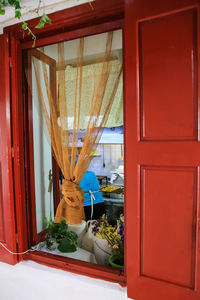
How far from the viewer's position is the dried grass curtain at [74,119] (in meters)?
1.59

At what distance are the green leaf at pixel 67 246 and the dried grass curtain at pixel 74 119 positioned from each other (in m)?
0.20

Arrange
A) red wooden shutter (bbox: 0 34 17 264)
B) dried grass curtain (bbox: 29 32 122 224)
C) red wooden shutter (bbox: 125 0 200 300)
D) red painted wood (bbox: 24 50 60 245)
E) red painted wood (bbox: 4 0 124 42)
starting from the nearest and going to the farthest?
red wooden shutter (bbox: 125 0 200 300)
red painted wood (bbox: 4 0 124 42)
dried grass curtain (bbox: 29 32 122 224)
red wooden shutter (bbox: 0 34 17 264)
red painted wood (bbox: 24 50 60 245)

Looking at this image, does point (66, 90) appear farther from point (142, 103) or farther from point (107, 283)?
point (107, 283)

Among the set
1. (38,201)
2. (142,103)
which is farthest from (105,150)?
(142,103)

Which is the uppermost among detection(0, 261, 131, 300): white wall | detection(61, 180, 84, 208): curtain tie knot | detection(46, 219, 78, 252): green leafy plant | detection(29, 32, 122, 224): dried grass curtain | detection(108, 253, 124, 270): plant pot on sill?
detection(29, 32, 122, 224): dried grass curtain

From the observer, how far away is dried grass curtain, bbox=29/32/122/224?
1.59 meters

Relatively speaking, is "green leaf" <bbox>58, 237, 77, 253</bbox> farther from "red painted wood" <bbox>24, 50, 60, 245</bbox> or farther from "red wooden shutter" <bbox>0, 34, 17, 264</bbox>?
"red wooden shutter" <bbox>0, 34, 17, 264</bbox>

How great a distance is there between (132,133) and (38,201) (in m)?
1.25


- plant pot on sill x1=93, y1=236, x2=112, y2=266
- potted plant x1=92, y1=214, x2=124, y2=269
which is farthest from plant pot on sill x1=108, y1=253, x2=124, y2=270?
plant pot on sill x1=93, y1=236, x2=112, y2=266

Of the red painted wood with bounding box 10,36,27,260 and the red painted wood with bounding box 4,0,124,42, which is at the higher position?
the red painted wood with bounding box 4,0,124,42

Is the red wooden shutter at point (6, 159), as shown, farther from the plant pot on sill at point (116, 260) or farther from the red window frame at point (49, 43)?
the plant pot on sill at point (116, 260)

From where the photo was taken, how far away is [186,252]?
123cm

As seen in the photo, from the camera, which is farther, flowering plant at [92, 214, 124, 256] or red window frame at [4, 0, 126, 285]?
flowering plant at [92, 214, 124, 256]

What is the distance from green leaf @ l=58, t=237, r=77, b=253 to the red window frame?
109 millimetres
